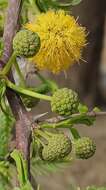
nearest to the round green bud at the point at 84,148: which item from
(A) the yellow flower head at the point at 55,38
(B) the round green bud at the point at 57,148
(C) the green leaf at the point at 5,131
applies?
(B) the round green bud at the point at 57,148

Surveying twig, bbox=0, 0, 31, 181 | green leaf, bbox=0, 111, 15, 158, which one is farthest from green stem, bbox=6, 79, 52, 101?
green leaf, bbox=0, 111, 15, 158

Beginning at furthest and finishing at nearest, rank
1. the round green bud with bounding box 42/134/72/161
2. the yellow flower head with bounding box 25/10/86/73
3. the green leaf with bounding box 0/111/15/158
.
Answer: the green leaf with bounding box 0/111/15/158 → the yellow flower head with bounding box 25/10/86/73 → the round green bud with bounding box 42/134/72/161

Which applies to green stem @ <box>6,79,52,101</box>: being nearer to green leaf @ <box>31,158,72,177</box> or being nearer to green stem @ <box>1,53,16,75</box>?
green stem @ <box>1,53,16,75</box>

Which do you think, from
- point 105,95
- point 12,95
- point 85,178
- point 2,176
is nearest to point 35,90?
point 12,95

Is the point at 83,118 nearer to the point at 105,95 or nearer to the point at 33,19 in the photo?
the point at 33,19

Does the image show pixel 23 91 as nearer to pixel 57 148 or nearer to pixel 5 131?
pixel 57 148

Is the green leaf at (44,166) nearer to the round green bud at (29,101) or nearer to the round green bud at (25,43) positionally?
the round green bud at (29,101)
